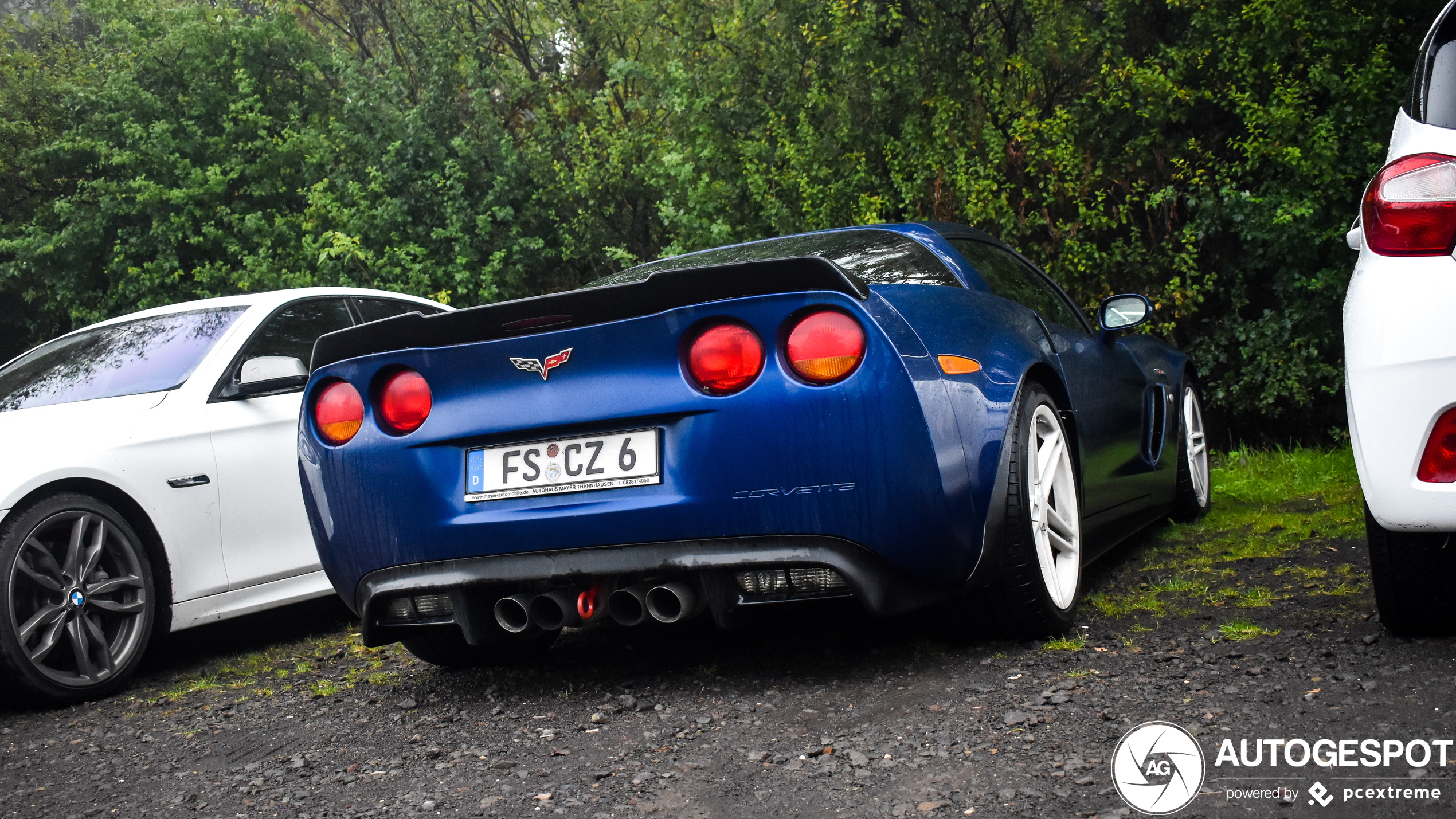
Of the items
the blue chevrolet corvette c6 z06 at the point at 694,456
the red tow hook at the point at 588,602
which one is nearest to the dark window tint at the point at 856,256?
the blue chevrolet corvette c6 z06 at the point at 694,456

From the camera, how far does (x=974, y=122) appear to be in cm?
804

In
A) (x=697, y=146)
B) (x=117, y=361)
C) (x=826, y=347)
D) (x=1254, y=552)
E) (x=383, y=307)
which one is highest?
(x=697, y=146)

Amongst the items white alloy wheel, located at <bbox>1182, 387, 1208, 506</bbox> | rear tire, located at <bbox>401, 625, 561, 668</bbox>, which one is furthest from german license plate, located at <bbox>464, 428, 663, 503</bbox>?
white alloy wheel, located at <bbox>1182, 387, 1208, 506</bbox>

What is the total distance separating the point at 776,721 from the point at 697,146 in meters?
7.62

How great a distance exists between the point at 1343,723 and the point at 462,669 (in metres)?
2.49

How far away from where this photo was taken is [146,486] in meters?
4.21

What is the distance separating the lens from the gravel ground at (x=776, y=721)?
229cm

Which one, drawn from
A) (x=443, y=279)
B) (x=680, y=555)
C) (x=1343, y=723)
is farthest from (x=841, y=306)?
(x=443, y=279)

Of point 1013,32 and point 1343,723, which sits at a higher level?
point 1013,32

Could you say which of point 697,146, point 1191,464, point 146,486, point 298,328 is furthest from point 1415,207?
point 697,146

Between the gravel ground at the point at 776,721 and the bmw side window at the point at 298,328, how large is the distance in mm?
1546

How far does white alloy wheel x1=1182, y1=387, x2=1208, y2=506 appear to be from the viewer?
17.2 feet

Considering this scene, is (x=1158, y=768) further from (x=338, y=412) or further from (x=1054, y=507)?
(x=338, y=412)

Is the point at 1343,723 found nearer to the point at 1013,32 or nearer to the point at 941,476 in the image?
the point at 941,476
